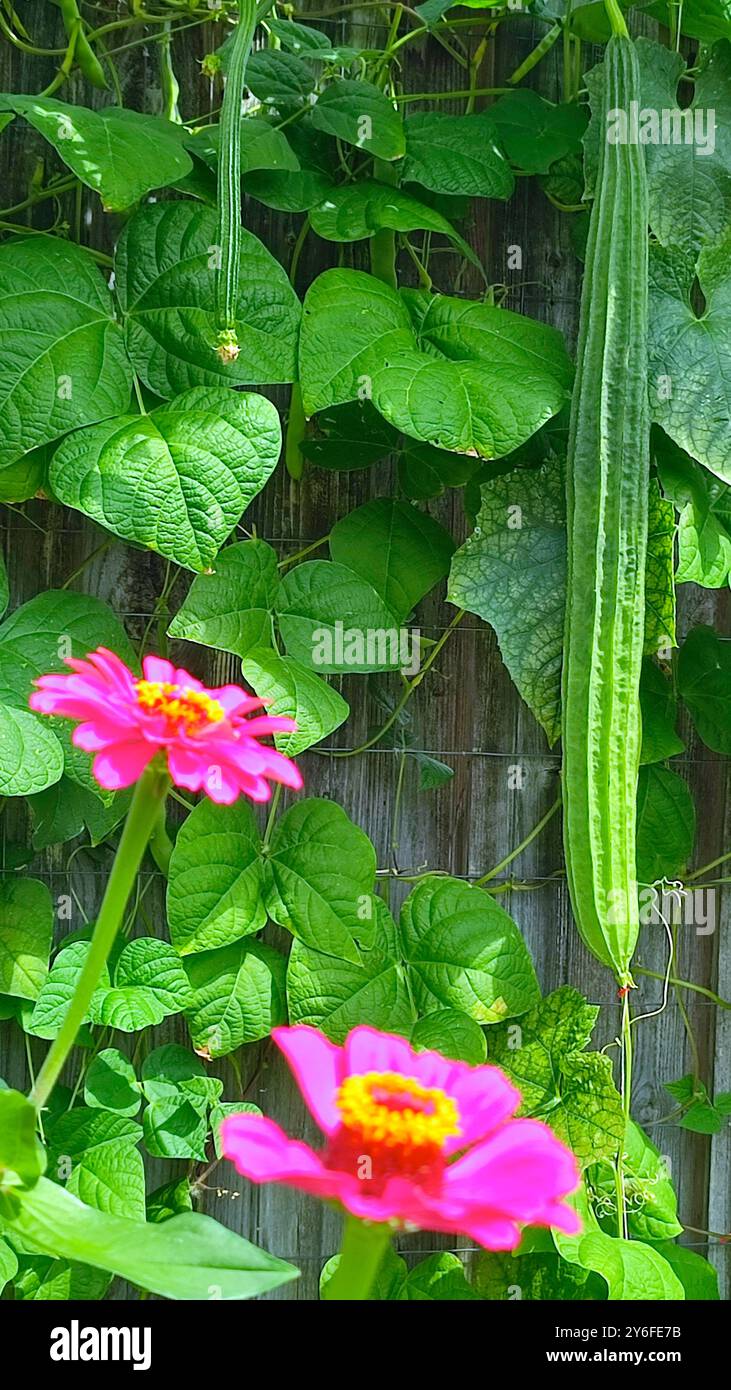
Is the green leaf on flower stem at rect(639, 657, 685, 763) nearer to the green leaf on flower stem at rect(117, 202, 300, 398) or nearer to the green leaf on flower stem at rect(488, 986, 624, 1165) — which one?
the green leaf on flower stem at rect(488, 986, 624, 1165)

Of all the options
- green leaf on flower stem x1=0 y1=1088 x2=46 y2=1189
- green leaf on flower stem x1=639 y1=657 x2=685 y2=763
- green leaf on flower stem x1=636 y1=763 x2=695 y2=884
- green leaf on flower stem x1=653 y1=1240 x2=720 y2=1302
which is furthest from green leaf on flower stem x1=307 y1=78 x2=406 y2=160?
green leaf on flower stem x1=653 y1=1240 x2=720 y2=1302

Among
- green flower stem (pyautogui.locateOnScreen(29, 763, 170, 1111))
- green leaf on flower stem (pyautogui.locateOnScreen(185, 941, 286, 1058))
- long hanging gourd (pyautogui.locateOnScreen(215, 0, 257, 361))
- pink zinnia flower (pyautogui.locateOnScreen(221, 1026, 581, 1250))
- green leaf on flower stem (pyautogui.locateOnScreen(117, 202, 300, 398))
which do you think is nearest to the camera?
pink zinnia flower (pyautogui.locateOnScreen(221, 1026, 581, 1250))

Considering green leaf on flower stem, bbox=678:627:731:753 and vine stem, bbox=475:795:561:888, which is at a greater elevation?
green leaf on flower stem, bbox=678:627:731:753

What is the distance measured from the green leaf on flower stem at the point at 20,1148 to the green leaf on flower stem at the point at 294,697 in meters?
0.78

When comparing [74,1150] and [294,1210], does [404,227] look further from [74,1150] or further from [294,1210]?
[294,1210]

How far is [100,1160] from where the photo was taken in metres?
1.40

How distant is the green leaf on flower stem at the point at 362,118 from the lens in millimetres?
1414

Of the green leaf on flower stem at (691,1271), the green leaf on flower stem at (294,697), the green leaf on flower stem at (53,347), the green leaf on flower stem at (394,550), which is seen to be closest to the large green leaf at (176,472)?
the green leaf on flower stem at (53,347)

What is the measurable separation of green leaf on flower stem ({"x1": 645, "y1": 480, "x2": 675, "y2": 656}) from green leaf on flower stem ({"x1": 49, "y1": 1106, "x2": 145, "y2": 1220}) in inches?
34.2

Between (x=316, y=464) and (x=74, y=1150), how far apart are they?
896 mm

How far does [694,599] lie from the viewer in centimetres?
179

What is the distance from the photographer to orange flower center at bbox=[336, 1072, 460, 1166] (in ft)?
1.22

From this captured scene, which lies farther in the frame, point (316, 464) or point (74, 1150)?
point (316, 464)
